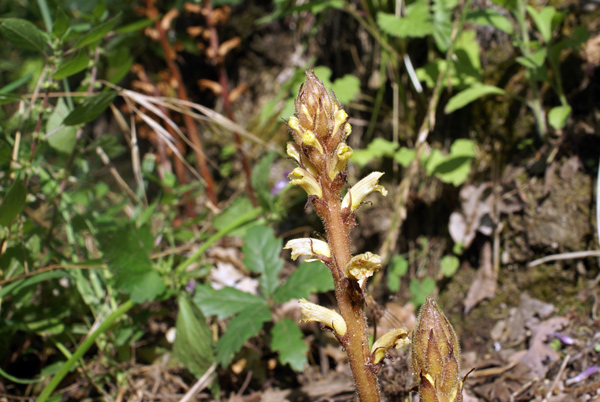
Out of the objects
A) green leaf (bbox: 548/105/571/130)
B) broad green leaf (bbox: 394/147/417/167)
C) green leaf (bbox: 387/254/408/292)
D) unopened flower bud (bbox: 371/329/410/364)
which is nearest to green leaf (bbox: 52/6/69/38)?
unopened flower bud (bbox: 371/329/410/364)

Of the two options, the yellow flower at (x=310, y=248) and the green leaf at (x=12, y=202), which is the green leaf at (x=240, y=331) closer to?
the yellow flower at (x=310, y=248)

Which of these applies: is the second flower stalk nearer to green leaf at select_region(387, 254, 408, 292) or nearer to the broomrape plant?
the broomrape plant

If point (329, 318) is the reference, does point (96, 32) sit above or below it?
above

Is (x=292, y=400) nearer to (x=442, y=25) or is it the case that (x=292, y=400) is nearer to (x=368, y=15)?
(x=442, y=25)

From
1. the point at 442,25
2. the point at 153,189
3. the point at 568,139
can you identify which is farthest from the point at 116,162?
the point at 568,139

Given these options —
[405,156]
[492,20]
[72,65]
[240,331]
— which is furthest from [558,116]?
[72,65]

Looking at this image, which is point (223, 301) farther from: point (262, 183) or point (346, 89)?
point (346, 89)

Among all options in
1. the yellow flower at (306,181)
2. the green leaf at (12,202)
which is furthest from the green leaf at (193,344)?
the yellow flower at (306,181)
